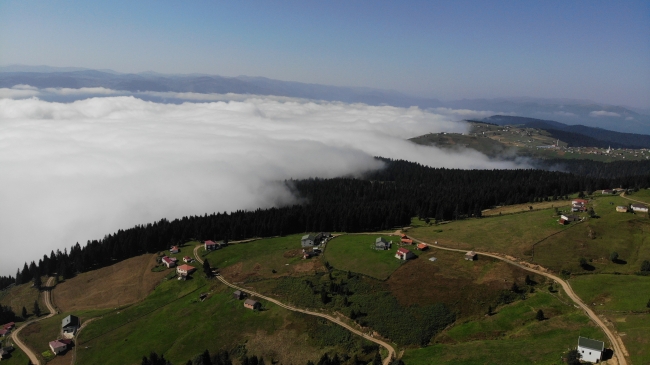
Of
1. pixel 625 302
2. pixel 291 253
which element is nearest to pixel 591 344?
pixel 625 302

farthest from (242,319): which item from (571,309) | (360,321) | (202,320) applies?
(571,309)

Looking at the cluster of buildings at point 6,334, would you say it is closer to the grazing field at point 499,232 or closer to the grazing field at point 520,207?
the grazing field at point 499,232

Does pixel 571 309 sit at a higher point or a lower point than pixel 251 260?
higher

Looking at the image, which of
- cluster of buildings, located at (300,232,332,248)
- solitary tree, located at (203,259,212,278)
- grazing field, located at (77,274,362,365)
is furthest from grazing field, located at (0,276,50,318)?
cluster of buildings, located at (300,232,332,248)

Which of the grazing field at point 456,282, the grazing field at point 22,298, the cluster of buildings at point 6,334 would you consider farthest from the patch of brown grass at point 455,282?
the grazing field at point 22,298

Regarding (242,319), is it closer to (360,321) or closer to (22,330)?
(360,321)

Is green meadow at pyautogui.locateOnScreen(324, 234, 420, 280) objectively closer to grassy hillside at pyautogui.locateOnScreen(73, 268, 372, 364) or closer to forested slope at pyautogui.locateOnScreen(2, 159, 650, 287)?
forested slope at pyautogui.locateOnScreen(2, 159, 650, 287)
